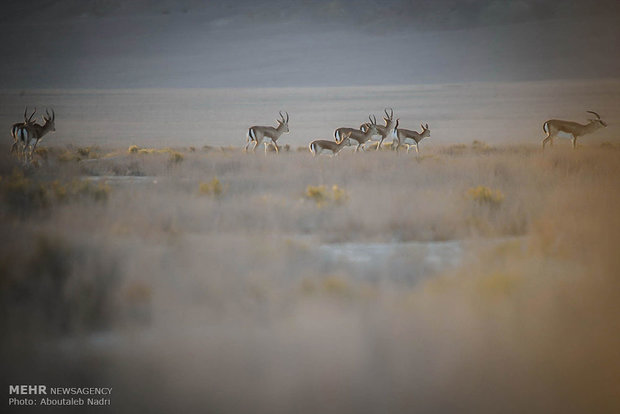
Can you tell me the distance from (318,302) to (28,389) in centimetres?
222

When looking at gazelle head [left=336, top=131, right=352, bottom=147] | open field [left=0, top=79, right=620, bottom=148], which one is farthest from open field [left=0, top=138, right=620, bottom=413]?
open field [left=0, top=79, right=620, bottom=148]

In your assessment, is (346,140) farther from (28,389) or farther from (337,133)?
(28,389)

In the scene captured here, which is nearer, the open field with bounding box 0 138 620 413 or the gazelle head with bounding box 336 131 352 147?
the open field with bounding box 0 138 620 413

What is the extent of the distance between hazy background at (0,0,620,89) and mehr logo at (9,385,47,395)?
1783 inches

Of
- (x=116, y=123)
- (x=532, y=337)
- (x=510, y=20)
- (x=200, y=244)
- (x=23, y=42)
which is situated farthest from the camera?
(x=510, y=20)

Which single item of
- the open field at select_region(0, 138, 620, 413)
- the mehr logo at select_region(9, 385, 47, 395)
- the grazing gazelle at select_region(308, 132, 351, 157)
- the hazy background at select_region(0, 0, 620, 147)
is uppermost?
the hazy background at select_region(0, 0, 620, 147)

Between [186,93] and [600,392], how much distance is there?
52.4 m

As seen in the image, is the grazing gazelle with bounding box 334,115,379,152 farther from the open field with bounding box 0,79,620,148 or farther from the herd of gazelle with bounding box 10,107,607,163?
the open field with bounding box 0,79,620,148

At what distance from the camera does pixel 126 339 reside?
4891mm

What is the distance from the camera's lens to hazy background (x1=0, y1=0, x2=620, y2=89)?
4862 centimetres

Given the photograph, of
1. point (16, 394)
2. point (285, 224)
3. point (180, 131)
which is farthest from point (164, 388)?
point (180, 131)

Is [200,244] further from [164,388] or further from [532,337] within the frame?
[532,337]

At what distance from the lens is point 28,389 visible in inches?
183

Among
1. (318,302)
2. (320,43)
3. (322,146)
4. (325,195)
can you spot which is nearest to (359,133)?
(322,146)
